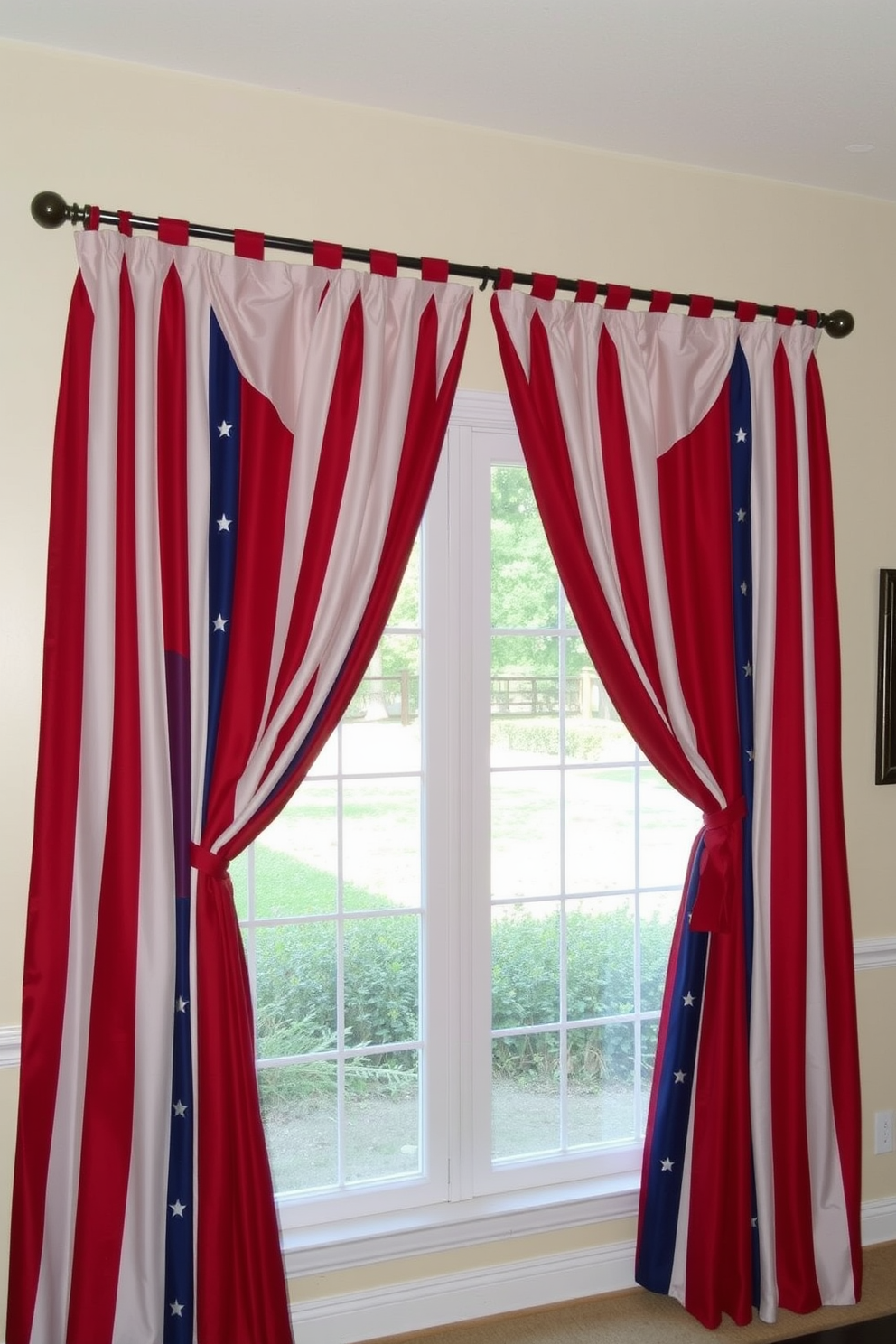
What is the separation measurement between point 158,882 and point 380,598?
0.79 meters

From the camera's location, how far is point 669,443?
2721 mm

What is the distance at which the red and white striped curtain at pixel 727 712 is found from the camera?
2.65 m

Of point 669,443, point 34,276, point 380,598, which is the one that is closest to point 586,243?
point 669,443

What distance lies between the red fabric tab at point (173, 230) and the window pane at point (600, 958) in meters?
1.89

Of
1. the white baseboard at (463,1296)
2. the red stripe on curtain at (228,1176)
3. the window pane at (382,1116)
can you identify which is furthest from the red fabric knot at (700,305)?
the white baseboard at (463,1296)

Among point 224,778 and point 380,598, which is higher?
point 380,598

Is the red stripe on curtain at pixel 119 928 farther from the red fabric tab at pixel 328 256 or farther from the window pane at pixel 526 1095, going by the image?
the window pane at pixel 526 1095

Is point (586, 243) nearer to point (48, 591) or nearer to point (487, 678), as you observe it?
point (487, 678)

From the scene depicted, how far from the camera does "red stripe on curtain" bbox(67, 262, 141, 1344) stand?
2227mm

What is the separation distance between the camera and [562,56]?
2309 millimetres

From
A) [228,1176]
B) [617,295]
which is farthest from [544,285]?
[228,1176]

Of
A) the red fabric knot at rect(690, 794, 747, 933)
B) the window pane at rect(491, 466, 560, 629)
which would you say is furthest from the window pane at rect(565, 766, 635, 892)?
the window pane at rect(491, 466, 560, 629)

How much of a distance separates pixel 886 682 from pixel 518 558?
3.82 ft

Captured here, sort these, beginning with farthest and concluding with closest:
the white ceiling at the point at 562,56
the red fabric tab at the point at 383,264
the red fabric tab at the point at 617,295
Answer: the red fabric tab at the point at 617,295
the red fabric tab at the point at 383,264
the white ceiling at the point at 562,56
